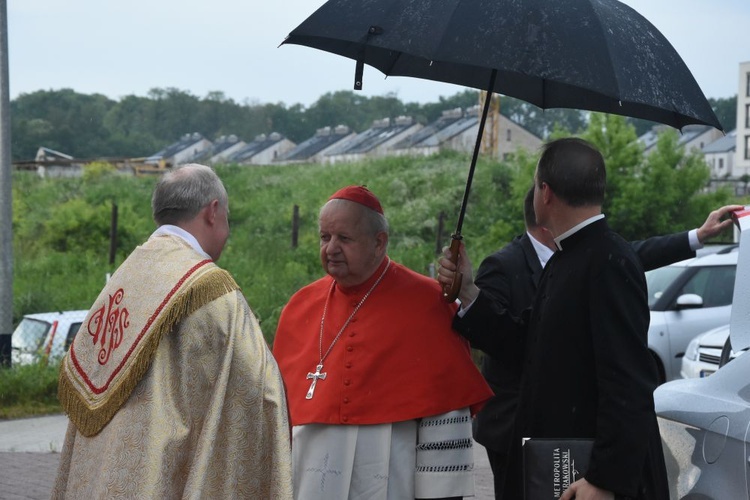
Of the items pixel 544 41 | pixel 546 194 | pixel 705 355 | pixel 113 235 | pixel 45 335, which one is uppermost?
pixel 544 41

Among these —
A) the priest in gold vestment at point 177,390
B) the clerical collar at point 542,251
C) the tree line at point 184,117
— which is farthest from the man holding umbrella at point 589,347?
the tree line at point 184,117

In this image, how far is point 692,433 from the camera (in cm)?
419

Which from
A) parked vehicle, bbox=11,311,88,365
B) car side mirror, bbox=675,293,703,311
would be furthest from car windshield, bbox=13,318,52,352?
car side mirror, bbox=675,293,703,311

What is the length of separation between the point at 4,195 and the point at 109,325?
8573mm

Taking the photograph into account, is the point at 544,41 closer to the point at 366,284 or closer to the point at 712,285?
the point at 366,284

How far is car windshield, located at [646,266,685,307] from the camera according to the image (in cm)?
1382

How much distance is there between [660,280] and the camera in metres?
14.1

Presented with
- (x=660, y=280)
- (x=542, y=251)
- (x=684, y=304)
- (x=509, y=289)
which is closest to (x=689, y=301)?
(x=684, y=304)

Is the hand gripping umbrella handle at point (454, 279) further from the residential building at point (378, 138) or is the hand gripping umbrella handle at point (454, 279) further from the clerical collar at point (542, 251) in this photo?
the residential building at point (378, 138)

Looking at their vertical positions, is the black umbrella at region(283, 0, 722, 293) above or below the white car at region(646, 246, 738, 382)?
above

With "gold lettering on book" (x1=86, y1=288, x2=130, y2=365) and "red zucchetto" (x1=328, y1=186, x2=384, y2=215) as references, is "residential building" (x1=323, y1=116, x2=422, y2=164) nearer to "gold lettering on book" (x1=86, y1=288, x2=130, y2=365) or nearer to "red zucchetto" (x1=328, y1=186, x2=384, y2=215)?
"red zucchetto" (x1=328, y1=186, x2=384, y2=215)

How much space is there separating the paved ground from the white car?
12.8 ft

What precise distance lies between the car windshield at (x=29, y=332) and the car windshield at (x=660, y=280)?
8.11 meters

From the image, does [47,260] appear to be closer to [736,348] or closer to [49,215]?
[49,215]
